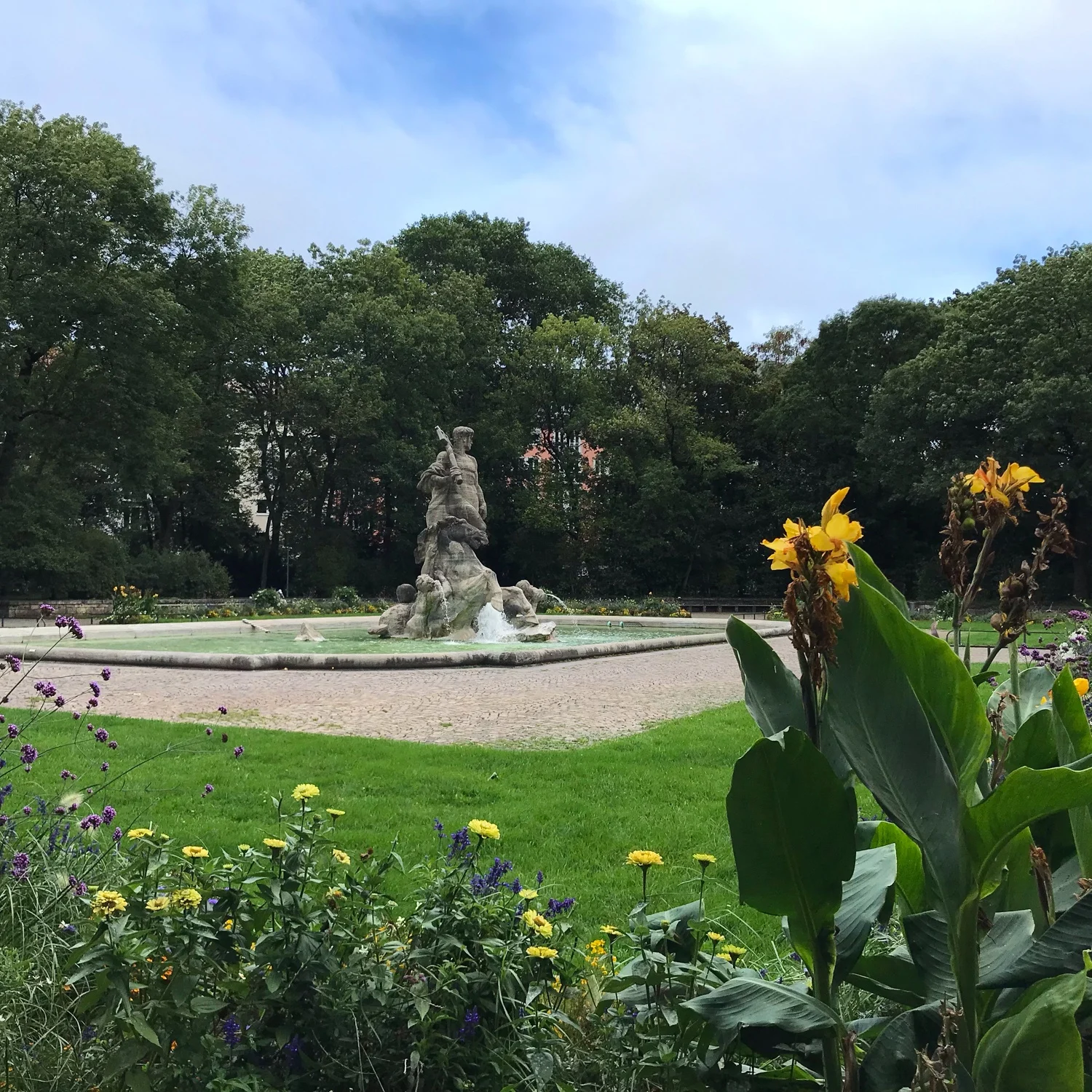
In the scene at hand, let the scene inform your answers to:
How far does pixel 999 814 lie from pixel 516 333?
36236mm

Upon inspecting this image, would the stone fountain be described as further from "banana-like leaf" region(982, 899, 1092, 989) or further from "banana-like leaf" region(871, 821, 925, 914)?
"banana-like leaf" region(982, 899, 1092, 989)

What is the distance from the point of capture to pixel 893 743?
1.35 m

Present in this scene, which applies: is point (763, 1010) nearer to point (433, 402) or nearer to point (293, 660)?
point (293, 660)

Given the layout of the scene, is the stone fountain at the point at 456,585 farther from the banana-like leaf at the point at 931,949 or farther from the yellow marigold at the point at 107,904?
the banana-like leaf at the point at 931,949

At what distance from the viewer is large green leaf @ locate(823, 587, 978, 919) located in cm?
133

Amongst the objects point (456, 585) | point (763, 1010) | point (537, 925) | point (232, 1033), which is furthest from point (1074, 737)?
point (456, 585)

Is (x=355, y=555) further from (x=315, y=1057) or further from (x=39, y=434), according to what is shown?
(x=315, y=1057)

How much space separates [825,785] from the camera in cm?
135

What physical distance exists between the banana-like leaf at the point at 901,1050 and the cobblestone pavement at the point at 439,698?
5142mm

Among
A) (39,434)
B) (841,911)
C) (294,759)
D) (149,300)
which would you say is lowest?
(294,759)

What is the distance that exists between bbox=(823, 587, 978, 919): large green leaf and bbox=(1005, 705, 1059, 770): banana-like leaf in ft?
1.31

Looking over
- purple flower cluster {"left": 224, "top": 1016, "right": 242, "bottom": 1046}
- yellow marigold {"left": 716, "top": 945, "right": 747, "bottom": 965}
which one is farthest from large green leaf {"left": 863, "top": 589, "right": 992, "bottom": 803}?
purple flower cluster {"left": 224, "top": 1016, "right": 242, "bottom": 1046}

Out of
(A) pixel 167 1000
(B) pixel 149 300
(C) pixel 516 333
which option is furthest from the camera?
(C) pixel 516 333

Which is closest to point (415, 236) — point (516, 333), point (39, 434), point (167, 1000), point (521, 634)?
point (516, 333)
